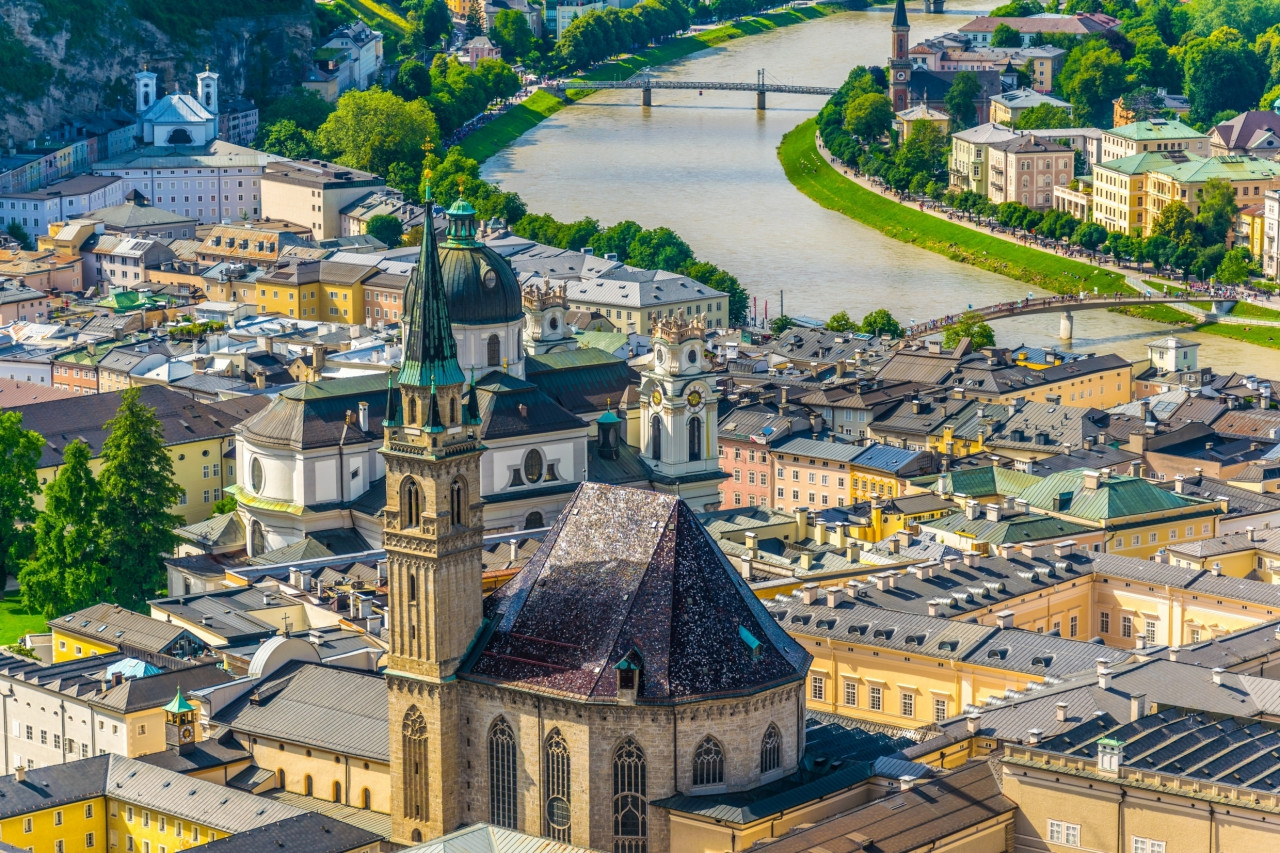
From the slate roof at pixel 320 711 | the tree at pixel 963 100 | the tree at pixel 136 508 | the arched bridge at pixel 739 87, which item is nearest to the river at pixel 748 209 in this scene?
→ the arched bridge at pixel 739 87

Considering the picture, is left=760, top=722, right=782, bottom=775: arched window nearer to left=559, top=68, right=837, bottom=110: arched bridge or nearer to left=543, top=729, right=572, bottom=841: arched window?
left=543, top=729, right=572, bottom=841: arched window

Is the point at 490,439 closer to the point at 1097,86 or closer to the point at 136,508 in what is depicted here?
the point at 136,508

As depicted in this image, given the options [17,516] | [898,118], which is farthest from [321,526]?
[898,118]

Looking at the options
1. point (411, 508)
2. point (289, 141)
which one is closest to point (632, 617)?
point (411, 508)

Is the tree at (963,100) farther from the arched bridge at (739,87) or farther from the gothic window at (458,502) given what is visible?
the gothic window at (458,502)

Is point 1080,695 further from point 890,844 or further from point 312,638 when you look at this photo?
point 312,638

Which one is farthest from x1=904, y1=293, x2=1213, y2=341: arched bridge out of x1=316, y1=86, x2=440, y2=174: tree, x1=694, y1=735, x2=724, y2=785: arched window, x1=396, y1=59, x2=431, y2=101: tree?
Result: x1=694, y1=735, x2=724, y2=785: arched window

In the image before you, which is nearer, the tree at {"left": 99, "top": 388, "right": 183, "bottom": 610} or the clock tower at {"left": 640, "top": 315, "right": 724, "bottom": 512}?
the tree at {"left": 99, "top": 388, "right": 183, "bottom": 610}
